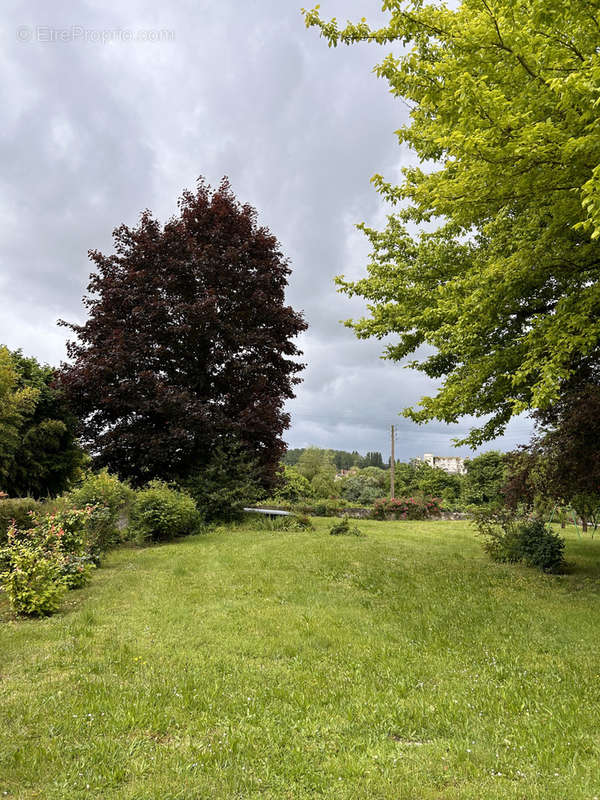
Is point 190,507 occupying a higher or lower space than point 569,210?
lower

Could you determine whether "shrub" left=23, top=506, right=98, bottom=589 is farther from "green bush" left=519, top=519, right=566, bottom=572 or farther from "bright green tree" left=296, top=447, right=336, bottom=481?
"bright green tree" left=296, top=447, right=336, bottom=481

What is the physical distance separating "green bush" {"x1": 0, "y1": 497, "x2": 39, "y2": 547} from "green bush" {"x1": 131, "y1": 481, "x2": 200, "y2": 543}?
3.47 m

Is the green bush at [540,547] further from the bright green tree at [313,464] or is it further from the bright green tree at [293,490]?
the bright green tree at [313,464]

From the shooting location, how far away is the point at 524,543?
10914 millimetres

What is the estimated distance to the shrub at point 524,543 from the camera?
1012 cm

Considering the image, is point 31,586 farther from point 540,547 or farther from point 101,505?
point 540,547

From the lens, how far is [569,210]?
21.1ft

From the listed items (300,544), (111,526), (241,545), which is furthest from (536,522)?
(111,526)

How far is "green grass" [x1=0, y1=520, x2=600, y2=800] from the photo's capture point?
9.44 ft

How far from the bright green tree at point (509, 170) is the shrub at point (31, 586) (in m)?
6.89

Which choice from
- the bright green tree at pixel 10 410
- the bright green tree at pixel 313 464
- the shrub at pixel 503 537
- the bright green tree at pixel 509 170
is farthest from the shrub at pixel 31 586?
the bright green tree at pixel 313 464

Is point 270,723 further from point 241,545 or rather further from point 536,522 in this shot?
point 536,522

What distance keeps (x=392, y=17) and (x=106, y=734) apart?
8546 mm

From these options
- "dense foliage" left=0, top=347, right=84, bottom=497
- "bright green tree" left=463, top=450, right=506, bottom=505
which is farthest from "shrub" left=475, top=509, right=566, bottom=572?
"bright green tree" left=463, top=450, right=506, bottom=505
